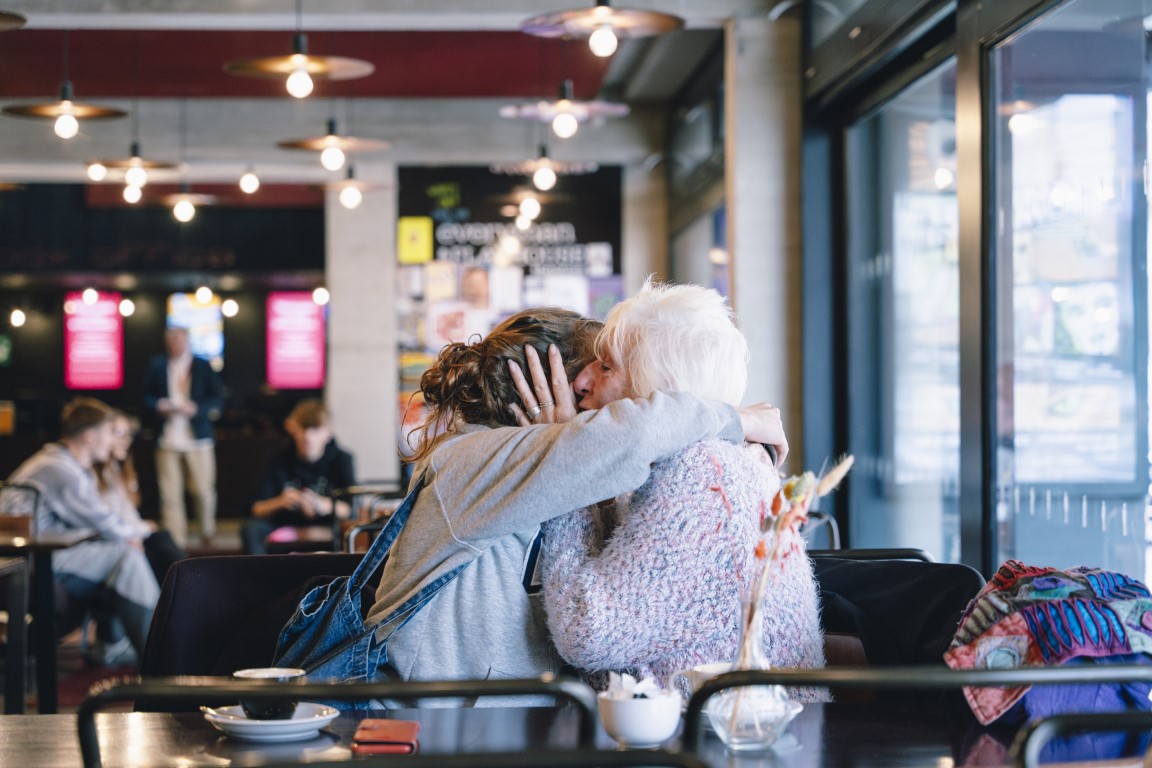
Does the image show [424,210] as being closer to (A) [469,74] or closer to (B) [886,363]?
(A) [469,74]

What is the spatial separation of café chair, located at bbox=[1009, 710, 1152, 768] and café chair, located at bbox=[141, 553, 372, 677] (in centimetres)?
144

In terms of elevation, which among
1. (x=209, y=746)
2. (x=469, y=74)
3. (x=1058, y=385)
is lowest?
(x=209, y=746)

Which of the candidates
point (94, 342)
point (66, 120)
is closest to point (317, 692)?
point (66, 120)

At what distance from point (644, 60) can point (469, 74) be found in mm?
1199

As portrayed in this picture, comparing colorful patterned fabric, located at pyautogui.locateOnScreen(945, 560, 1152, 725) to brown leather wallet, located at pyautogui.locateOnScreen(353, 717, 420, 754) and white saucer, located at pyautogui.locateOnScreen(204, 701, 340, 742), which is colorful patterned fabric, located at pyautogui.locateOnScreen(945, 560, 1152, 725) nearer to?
brown leather wallet, located at pyautogui.locateOnScreen(353, 717, 420, 754)

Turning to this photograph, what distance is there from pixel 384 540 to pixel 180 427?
8696mm

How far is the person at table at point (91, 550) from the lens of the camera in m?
5.48

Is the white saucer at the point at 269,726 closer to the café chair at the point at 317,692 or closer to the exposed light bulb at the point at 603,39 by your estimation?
the café chair at the point at 317,692

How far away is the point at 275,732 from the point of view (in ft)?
5.52

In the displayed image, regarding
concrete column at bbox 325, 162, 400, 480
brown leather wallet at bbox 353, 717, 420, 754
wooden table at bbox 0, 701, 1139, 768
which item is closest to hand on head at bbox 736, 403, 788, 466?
wooden table at bbox 0, 701, 1139, 768

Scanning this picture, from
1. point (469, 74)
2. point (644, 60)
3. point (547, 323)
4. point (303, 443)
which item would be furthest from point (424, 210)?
point (547, 323)

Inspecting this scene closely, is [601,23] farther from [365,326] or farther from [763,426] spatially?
[365,326]

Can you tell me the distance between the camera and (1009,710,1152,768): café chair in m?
1.20

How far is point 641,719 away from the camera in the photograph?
1.60m
